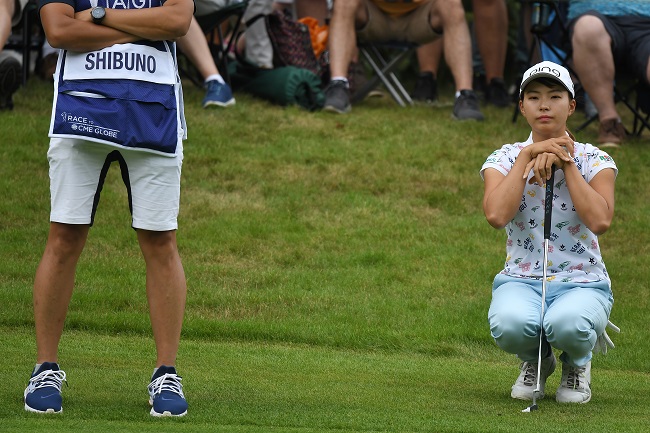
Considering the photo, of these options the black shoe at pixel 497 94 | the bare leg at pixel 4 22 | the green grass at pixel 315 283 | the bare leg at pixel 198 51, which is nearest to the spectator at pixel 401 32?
the green grass at pixel 315 283

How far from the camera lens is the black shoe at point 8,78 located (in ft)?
32.3

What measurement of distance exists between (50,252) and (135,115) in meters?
0.64

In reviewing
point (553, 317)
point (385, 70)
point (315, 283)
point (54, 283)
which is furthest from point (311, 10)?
point (54, 283)

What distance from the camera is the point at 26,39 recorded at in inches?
450

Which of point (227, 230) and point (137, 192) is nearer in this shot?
point (137, 192)

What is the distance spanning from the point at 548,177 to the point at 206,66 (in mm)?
6162

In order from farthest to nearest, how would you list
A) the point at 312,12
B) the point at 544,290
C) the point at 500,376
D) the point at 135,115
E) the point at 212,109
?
the point at 312,12 → the point at 212,109 → the point at 500,376 → the point at 544,290 → the point at 135,115

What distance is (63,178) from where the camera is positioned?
4.61 metres

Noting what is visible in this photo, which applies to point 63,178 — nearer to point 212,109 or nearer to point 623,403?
point 623,403

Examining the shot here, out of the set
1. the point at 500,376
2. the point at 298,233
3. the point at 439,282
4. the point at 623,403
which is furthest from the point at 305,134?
the point at 623,403

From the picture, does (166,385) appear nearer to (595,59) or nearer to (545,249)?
(545,249)

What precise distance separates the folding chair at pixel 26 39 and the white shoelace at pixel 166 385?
7.07 m

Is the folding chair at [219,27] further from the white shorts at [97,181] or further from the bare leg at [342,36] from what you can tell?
the white shorts at [97,181]

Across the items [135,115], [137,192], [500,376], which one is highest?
[135,115]
